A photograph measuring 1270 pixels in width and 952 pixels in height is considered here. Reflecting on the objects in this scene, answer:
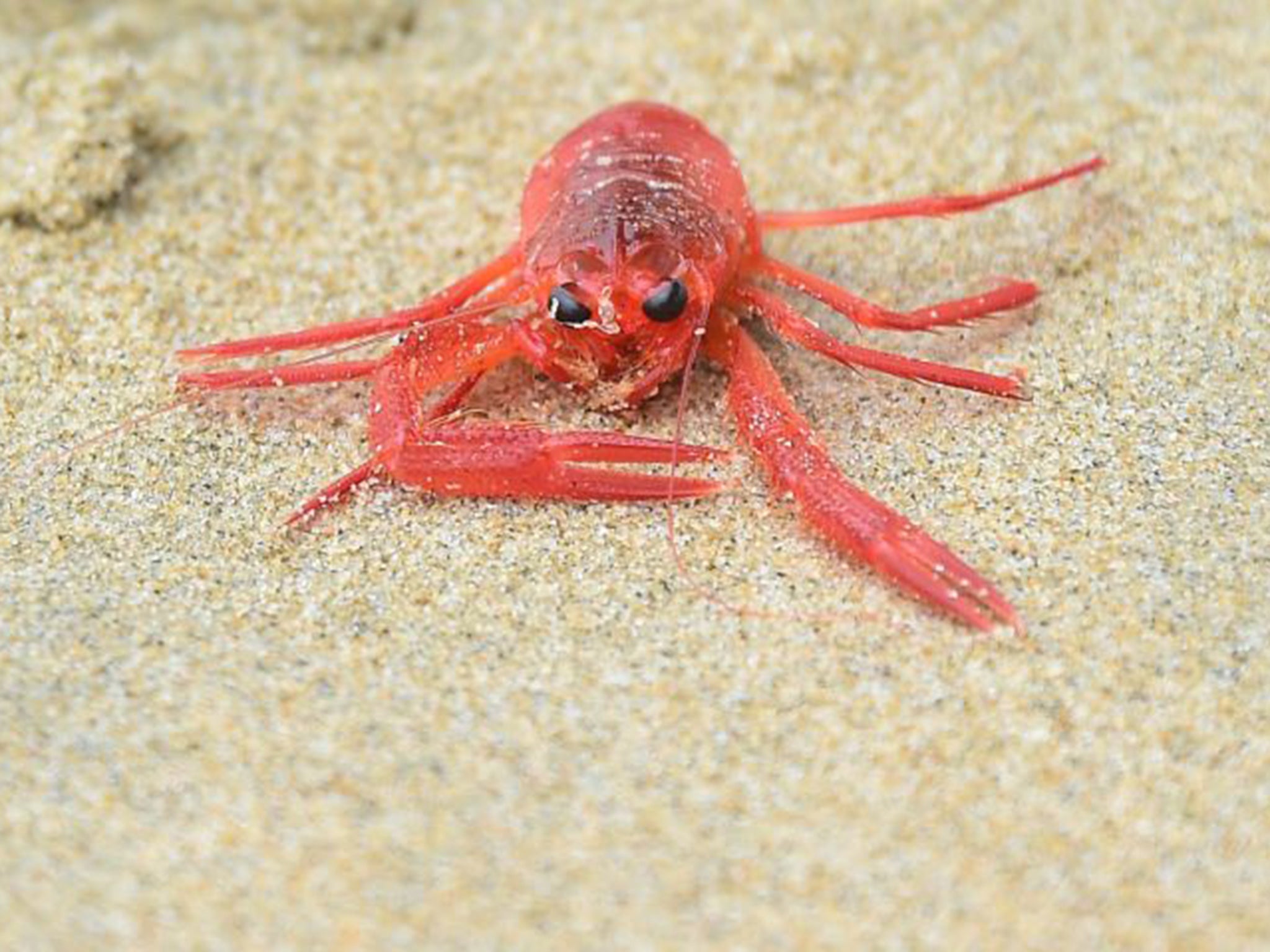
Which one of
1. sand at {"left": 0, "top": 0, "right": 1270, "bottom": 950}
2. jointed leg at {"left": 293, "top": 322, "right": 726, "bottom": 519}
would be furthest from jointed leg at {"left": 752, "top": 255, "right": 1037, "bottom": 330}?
jointed leg at {"left": 293, "top": 322, "right": 726, "bottom": 519}

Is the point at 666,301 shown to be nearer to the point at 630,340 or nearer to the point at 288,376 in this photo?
the point at 630,340

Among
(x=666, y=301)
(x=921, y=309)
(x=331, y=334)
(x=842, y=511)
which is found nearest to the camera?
(x=842, y=511)

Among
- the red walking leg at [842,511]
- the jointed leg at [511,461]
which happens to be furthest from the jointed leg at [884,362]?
the jointed leg at [511,461]

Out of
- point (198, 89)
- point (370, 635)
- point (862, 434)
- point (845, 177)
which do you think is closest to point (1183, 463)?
point (862, 434)

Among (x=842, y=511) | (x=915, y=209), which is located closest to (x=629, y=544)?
(x=842, y=511)

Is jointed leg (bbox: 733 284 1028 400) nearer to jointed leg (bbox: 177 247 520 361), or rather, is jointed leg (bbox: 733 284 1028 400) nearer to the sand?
the sand

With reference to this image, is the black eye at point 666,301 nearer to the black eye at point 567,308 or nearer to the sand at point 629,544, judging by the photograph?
the black eye at point 567,308
